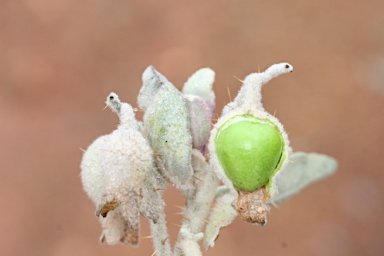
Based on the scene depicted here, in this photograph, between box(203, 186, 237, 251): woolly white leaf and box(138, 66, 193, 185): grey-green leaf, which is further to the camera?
box(203, 186, 237, 251): woolly white leaf

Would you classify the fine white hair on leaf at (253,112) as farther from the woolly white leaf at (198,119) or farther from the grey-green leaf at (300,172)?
the grey-green leaf at (300,172)

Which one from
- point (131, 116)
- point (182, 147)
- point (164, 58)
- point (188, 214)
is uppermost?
point (131, 116)

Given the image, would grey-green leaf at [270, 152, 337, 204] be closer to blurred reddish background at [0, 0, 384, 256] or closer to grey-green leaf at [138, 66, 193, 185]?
grey-green leaf at [138, 66, 193, 185]

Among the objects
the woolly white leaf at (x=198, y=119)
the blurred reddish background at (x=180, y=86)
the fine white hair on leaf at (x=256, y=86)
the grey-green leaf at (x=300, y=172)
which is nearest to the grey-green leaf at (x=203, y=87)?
the woolly white leaf at (x=198, y=119)

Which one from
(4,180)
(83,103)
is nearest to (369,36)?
(83,103)

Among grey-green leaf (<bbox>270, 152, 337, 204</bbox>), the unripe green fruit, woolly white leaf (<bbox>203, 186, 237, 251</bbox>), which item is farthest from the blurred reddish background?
the unripe green fruit

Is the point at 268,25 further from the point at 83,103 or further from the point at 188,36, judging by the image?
the point at 83,103
